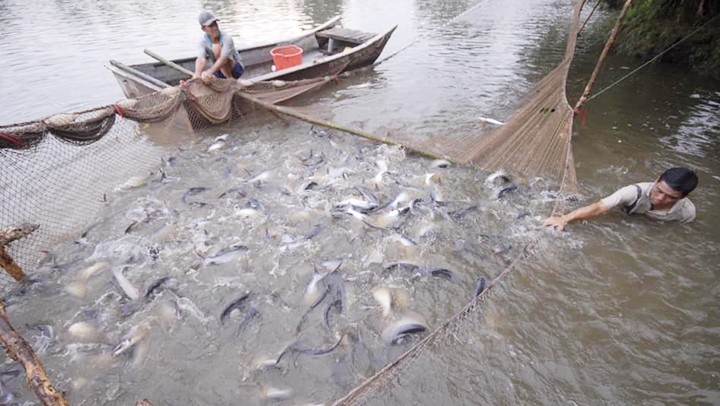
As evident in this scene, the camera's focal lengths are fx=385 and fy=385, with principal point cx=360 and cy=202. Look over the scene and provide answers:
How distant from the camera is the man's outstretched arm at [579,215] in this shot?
459cm

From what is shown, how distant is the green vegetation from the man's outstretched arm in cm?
835

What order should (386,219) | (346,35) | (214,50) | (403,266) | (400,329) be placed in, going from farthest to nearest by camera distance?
(346,35)
(214,50)
(386,219)
(403,266)
(400,329)

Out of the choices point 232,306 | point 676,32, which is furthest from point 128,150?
point 676,32

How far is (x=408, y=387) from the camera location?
3363mm

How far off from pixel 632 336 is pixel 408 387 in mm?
2231

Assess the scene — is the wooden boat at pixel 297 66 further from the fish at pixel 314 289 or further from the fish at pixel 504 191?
the fish at pixel 504 191

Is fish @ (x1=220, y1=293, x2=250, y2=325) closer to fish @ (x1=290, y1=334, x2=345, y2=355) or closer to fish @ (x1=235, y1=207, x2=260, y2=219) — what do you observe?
fish @ (x1=290, y1=334, x2=345, y2=355)

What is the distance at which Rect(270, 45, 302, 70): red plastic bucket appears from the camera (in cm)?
1005

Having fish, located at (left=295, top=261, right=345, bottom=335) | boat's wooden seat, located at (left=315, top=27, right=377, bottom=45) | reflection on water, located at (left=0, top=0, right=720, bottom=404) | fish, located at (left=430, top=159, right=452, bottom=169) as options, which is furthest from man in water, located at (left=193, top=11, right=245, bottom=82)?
boat's wooden seat, located at (left=315, top=27, right=377, bottom=45)

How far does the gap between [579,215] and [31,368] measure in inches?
204

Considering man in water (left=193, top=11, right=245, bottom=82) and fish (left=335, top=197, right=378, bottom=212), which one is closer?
fish (left=335, top=197, right=378, bottom=212)

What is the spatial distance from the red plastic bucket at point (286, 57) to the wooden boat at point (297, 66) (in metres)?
0.31

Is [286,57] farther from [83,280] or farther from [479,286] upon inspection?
[479,286]

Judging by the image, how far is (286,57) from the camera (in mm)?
10000
